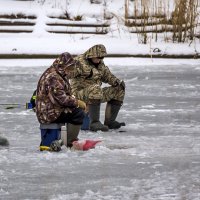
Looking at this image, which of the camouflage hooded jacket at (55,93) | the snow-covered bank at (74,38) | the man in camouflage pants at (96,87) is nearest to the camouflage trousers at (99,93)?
the man in camouflage pants at (96,87)

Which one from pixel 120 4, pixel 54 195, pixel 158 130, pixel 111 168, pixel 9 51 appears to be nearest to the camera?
pixel 54 195

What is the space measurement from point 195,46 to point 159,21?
1501 millimetres

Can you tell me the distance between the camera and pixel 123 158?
6723mm

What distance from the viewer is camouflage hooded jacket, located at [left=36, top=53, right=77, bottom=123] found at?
7.00 meters

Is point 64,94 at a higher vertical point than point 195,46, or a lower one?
higher

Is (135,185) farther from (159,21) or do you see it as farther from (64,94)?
(159,21)

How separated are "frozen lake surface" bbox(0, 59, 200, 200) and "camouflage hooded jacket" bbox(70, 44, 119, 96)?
0.59 meters

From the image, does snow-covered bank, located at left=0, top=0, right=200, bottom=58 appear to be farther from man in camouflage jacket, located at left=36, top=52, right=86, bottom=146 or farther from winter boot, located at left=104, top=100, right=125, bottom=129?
man in camouflage jacket, located at left=36, top=52, right=86, bottom=146

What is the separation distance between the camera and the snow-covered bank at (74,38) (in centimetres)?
1723

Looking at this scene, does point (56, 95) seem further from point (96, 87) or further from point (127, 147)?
point (96, 87)

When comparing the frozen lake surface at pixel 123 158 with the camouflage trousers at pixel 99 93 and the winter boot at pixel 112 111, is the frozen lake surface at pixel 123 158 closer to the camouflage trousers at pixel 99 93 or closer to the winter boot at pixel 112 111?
the winter boot at pixel 112 111

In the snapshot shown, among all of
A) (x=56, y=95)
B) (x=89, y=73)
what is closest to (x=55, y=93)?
(x=56, y=95)

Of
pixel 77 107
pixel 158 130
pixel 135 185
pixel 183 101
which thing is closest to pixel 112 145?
pixel 77 107

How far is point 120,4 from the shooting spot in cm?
2147
